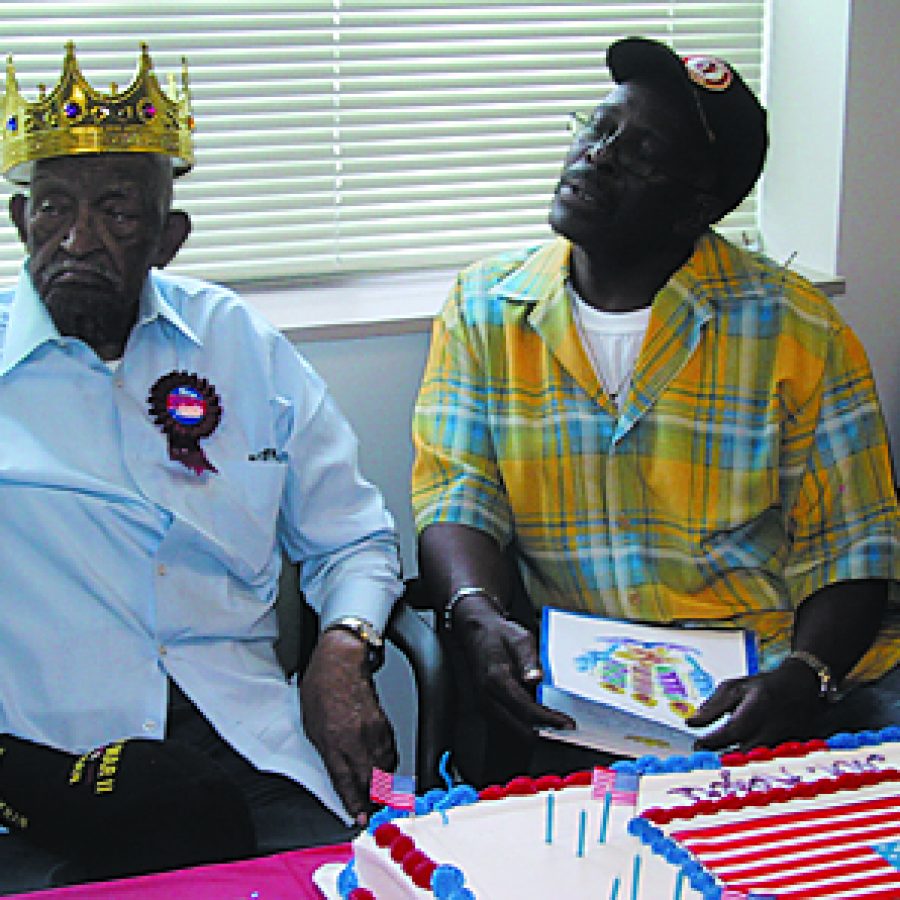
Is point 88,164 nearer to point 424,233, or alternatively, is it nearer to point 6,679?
point 6,679

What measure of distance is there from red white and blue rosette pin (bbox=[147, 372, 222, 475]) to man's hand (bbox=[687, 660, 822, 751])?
2.56 ft

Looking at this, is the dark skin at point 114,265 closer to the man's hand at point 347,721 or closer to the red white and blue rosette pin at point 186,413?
the man's hand at point 347,721

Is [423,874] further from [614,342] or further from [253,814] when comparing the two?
[614,342]

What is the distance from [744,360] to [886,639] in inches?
18.8

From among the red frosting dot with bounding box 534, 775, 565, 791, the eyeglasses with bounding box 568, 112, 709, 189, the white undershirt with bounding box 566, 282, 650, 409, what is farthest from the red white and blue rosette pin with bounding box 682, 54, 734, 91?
the red frosting dot with bounding box 534, 775, 565, 791

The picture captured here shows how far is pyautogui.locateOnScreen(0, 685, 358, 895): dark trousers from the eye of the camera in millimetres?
1683

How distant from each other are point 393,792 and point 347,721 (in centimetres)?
55

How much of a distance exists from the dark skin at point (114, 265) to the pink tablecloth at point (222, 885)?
0.48 meters

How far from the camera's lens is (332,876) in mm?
1307

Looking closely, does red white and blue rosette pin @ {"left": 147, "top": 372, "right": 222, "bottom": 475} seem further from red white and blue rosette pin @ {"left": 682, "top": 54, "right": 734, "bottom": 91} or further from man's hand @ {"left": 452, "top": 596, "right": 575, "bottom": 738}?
red white and blue rosette pin @ {"left": 682, "top": 54, "right": 734, "bottom": 91}

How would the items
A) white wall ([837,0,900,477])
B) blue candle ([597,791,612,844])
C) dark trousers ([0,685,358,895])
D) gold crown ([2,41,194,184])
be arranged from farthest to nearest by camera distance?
white wall ([837,0,900,477])
gold crown ([2,41,194,184])
dark trousers ([0,685,358,895])
blue candle ([597,791,612,844])

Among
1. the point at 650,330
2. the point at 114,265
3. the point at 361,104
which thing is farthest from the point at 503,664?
the point at 361,104

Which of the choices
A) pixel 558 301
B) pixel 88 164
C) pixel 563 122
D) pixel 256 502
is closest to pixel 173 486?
pixel 256 502

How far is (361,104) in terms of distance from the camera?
2.66m
